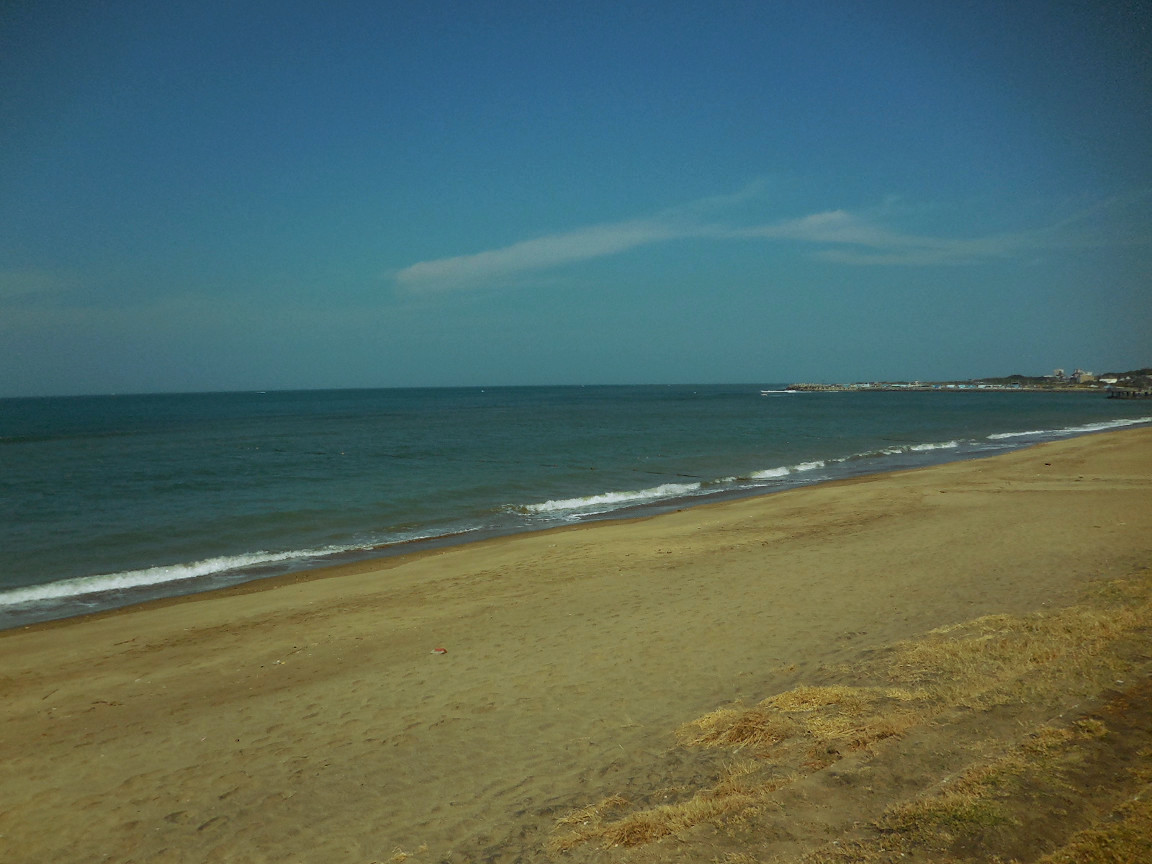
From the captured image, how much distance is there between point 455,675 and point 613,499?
15516 millimetres

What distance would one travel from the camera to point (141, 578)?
569 inches

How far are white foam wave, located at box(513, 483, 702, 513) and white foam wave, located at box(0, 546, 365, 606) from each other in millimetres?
6767

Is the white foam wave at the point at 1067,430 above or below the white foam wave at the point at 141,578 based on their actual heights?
above

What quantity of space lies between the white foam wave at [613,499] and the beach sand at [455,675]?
264 inches

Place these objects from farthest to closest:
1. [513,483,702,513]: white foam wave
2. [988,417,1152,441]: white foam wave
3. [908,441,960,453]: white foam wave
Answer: [988,417,1152,441]: white foam wave, [908,441,960,453]: white foam wave, [513,483,702,513]: white foam wave

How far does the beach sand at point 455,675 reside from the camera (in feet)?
17.2

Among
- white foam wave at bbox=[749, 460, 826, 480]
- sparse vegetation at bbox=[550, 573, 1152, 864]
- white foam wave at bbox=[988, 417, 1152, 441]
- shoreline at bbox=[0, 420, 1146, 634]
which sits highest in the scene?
sparse vegetation at bbox=[550, 573, 1152, 864]

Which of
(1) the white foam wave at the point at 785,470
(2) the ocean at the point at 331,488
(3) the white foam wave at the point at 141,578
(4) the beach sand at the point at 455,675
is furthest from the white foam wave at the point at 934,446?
(3) the white foam wave at the point at 141,578

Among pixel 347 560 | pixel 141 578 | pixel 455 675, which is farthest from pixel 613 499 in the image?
pixel 455 675

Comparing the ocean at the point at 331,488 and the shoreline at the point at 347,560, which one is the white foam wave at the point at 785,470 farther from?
the shoreline at the point at 347,560

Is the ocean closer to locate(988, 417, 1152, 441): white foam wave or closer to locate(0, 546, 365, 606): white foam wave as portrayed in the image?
locate(0, 546, 365, 606): white foam wave

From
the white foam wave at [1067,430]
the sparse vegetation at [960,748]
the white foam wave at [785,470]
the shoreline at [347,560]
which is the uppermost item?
the sparse vegetation at [960,748]

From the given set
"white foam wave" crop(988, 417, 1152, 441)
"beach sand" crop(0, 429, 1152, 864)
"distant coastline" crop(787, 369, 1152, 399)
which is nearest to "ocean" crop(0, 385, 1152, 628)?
"white foam wave" crop(988, 417, 1152, 441)

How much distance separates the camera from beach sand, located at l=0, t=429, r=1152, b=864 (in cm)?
524
